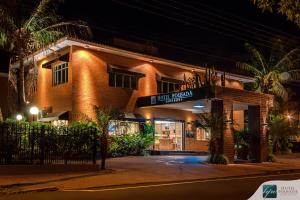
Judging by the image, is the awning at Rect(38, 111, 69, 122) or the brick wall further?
the brick wall

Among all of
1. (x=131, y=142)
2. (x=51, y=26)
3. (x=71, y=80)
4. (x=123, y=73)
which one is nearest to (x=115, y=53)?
(x=123, y=73)

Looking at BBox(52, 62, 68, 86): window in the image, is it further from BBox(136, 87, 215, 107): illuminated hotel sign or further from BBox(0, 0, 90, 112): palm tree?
BBox(0, 0, 90, 112): palm tree

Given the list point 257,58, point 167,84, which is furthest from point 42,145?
point 257,58

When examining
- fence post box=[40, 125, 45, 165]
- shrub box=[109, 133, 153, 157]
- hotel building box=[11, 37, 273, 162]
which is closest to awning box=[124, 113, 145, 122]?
hotel building box=[11, 37, 273, 162]

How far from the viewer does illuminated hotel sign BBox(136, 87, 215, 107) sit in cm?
2572

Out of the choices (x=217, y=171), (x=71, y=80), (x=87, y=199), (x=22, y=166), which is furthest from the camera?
(x=71, y=80)

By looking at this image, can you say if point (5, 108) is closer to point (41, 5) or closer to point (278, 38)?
point (41, 5)

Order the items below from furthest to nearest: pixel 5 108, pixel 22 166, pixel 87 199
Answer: pixel 5 108 → pixel 22 166 → pixel 87 199

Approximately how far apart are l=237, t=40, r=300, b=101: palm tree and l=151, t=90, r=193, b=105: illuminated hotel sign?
6.45m

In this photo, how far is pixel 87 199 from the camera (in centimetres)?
1216

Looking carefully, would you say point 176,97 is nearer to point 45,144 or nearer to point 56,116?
point 56,116

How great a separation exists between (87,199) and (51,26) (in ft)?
39.9

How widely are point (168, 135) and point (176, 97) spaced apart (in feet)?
21.0

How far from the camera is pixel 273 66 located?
32469 mm
